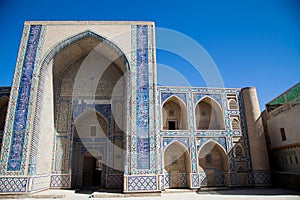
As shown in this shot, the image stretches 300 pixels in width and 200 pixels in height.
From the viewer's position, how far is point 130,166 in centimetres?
810

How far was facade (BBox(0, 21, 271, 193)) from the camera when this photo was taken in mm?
8266

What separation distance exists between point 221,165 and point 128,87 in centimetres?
665

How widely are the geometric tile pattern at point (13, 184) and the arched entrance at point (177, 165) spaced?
629cm

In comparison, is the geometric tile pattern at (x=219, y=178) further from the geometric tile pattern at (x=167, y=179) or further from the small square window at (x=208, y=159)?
the geometric tile pattern at (x=167, y=179)

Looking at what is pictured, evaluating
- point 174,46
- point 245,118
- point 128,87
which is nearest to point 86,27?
point 128,87

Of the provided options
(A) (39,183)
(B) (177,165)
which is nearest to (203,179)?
(B) (177,165)

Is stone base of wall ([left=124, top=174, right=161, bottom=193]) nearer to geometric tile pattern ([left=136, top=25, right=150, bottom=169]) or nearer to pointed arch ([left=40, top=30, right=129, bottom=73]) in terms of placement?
geometric tile pattern ([left=136, top=25, right=150, bottom=169])

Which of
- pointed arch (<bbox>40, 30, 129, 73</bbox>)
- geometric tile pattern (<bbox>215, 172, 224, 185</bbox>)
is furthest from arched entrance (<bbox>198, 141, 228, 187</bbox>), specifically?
pointed arch (<bbox>40, 30, 129, 73</bbox>)

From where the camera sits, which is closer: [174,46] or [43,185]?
[43,185]

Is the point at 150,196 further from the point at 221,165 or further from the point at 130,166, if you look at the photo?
the point at 221,165

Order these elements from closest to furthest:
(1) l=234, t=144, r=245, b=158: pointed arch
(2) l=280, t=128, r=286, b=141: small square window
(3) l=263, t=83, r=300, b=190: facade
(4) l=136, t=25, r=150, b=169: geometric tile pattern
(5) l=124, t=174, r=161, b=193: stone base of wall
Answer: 1. (5) l=124, t=174, r=161, b=193: stone base of wall
2. (4) l=136, t=25, r=150, b=169: geometric tile pattern
3. (3) l=263, t=83, r=300, b=190: facade
4. (2) l=280, t=128, r=286, b=141: small square window
5. (1) l=234, t=144, r=245, b=158: pointed arch

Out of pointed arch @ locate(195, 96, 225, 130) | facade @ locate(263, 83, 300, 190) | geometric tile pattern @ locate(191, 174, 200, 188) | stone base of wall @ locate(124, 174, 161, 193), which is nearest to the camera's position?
stone base of wall @ locate(124, 174, 161, 193)

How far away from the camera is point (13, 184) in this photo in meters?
7.64

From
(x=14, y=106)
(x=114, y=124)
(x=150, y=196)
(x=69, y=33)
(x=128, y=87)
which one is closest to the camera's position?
(x=150, y=196)
